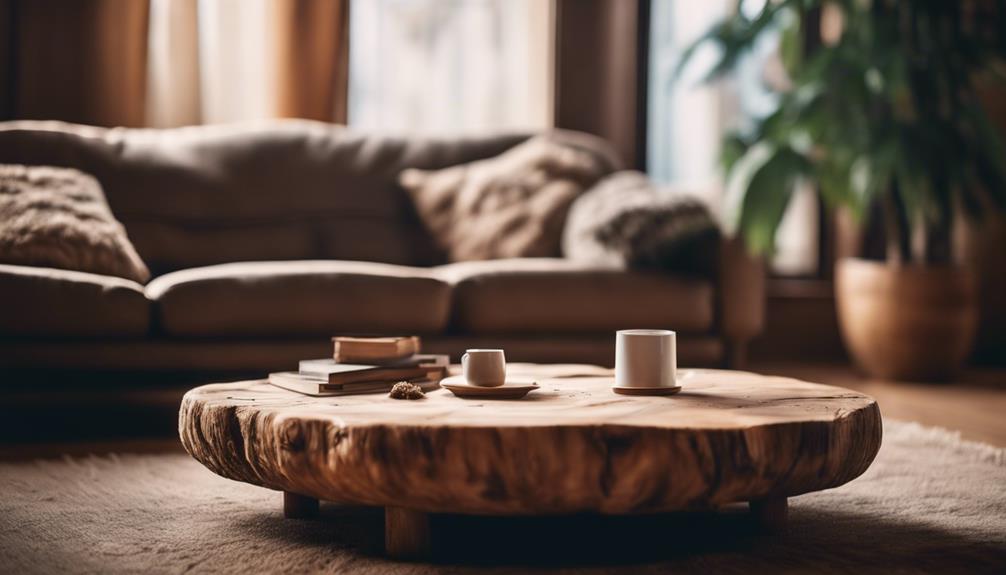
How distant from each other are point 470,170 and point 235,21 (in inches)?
45.5

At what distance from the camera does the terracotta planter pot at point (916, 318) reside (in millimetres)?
3719

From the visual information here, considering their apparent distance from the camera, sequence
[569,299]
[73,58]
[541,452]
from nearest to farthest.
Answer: [541,452]
[569,299]
[73,58]

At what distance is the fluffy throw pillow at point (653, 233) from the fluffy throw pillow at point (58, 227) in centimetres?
126

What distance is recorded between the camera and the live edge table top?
50.5 inches

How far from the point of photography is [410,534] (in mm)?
1412

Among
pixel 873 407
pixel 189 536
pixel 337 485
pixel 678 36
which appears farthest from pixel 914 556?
pixel 678 36

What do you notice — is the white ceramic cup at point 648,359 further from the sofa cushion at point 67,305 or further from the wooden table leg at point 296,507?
the sofa cushion at point 67,305

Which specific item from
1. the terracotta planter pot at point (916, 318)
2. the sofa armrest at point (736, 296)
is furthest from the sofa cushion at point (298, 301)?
the terracotta planter pot at point (916, 318)

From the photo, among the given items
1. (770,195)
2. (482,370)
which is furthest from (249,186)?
(482,370)

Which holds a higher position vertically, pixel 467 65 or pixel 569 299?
pixel 467 65

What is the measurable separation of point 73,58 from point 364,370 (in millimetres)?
2540

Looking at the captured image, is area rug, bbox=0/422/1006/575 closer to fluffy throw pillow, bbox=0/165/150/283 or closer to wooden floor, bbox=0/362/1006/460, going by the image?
wooden floor, bbox=0/362/1006/460

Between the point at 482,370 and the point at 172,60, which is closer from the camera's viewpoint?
the point at 482,370

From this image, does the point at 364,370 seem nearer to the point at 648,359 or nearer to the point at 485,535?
the point at 485,535
